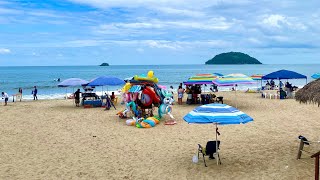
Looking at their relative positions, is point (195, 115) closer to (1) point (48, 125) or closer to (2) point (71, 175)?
(2) point (71, 175)

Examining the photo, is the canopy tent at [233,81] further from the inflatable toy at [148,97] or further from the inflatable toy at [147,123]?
the inflatable toy at [147,123]

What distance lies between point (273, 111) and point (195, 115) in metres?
12.2

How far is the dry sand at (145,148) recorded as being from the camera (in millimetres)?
9125

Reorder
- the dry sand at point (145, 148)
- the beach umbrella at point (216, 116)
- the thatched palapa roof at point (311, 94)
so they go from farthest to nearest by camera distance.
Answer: the thatched palapa roof at point (311, 94) < the dry sand at point (145, 148) < the beach umbrella at point (216, 116)

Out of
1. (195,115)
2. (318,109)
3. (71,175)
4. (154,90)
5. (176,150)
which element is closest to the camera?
(195,115)

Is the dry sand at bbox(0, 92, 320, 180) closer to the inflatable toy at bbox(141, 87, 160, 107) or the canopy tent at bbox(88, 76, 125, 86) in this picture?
the inflatable toy at bbox(141, 87, 160, 107)

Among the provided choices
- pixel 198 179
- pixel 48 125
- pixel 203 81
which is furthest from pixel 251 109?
pixel 198 179

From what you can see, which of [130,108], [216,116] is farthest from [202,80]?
[216,116]

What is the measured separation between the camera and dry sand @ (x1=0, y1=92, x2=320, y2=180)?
9.12 metres

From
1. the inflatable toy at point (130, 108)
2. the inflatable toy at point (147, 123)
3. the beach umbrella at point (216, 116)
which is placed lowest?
the inflatable toy at point (147, 123)

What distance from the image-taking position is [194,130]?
14.4 metres

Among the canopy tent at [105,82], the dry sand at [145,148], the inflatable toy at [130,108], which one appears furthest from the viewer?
the canopy tent at [105,82]

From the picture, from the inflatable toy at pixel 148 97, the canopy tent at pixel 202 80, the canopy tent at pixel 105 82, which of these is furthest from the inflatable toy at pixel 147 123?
the canopy tent at pixel 202 80

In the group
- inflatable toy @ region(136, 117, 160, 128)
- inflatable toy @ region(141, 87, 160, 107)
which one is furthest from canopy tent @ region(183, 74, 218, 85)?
inflatable toy @ region(136, 117, 160, 128)
